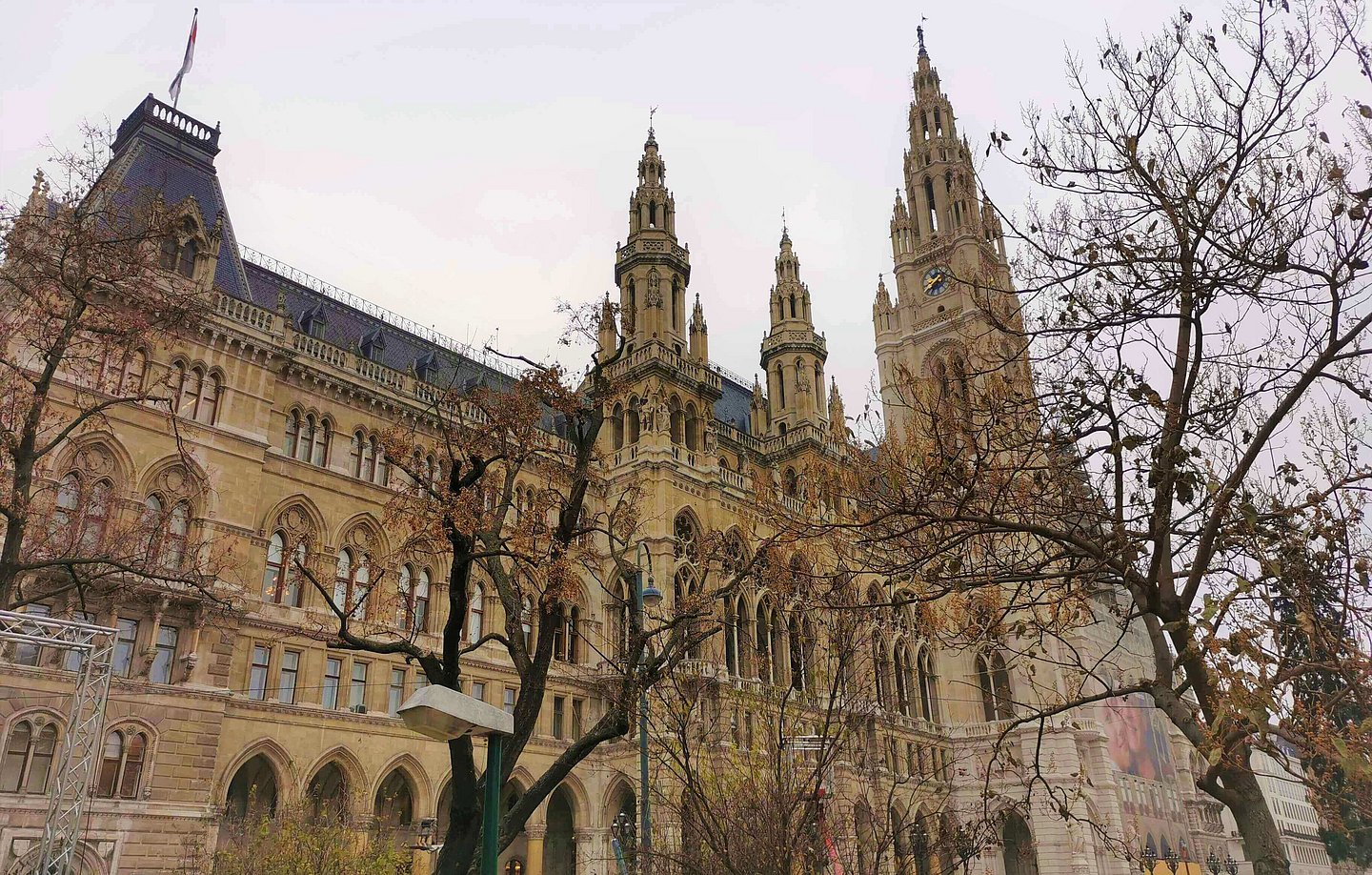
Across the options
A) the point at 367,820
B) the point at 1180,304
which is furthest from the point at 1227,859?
the point at 1180,304

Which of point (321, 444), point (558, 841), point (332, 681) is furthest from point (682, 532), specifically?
point (332, 681)

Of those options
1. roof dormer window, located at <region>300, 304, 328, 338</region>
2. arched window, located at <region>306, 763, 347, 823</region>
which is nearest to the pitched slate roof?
roof dormer window, located at <region>300, 304, 328, 338</region>

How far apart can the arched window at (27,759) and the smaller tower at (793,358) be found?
33112 mm

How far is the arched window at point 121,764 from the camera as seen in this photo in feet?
74.1

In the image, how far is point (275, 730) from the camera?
87.1 ft

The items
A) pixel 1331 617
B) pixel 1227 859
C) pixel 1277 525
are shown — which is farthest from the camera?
pixel 1227 859

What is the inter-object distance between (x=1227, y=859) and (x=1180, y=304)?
211 feet

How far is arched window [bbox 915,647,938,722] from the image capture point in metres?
48.8

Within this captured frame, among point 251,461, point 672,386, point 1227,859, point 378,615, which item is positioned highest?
point 672,386

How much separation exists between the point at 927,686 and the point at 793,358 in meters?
18.1

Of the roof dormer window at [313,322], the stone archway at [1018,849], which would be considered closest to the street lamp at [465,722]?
the roof dormer window at [313,322]

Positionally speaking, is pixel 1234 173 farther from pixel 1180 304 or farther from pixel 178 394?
pixel 178 394

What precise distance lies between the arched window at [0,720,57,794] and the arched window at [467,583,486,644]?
12.8 m

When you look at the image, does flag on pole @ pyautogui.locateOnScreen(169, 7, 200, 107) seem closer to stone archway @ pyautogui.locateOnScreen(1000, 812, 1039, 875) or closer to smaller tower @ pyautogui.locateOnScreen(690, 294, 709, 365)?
smaller tower @ pyautogui.locateOnScreen(690, 294, 709, 365)
